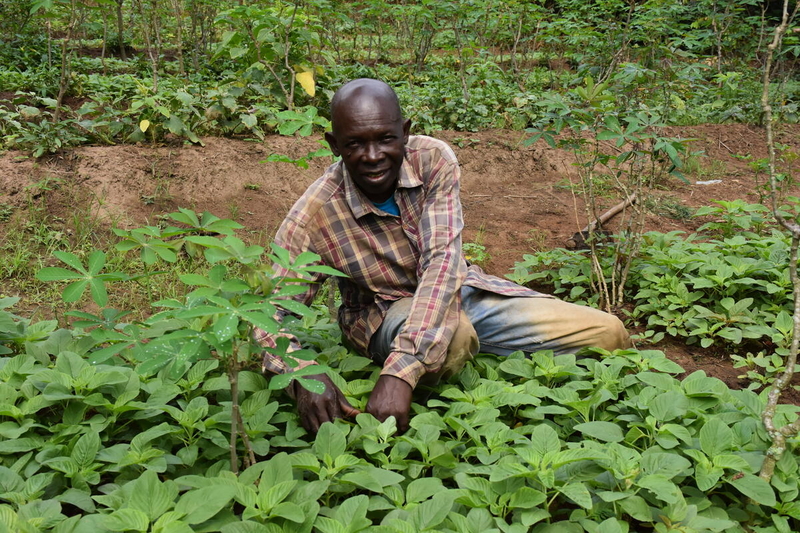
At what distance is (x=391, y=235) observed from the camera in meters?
2.66

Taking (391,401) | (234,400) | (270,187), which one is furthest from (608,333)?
(270,187)

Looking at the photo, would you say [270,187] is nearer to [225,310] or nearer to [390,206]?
[390,206]

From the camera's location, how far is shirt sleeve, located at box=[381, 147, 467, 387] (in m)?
2.27

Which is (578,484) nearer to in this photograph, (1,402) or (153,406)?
(153,406)

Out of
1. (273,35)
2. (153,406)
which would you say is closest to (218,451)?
(153,406)

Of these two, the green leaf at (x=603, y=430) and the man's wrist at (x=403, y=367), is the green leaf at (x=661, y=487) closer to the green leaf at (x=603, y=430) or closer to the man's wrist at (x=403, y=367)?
the green leaf at (x=603, y=430)

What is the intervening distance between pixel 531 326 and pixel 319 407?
40.4 inches

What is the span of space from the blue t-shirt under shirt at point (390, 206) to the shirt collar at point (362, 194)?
0.04 metres

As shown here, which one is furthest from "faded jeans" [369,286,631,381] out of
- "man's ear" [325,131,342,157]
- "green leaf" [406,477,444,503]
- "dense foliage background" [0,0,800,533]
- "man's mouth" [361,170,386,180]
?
"green leaf" [406,477,444,503]

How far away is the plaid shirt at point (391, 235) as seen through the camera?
249cm

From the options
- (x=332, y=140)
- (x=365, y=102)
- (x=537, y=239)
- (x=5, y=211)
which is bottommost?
(x=537, y=239)

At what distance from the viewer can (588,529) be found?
176 cm

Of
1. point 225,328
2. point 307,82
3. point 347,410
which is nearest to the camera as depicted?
point 225,328

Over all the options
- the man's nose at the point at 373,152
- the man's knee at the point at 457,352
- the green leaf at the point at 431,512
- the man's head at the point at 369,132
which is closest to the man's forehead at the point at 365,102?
the man's head at the point at 369,132
